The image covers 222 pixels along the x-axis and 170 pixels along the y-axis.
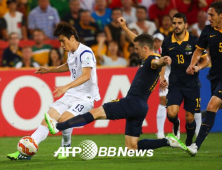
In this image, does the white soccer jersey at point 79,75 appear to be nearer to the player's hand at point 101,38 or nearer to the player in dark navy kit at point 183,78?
the player in dark navy kit at point 183,78

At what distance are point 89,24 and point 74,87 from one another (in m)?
6.95

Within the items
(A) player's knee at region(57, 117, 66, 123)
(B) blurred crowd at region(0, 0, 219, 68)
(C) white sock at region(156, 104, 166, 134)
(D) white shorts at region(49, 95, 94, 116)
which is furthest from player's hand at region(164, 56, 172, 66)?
(B) blurred crowd at region(0, 0, 219, 68)

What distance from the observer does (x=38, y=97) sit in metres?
12.6

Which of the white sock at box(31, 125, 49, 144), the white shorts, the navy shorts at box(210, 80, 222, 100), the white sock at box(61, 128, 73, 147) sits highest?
the navy shorts at box(210, 80, 222, 100)

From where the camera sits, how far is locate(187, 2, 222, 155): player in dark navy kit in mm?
8570

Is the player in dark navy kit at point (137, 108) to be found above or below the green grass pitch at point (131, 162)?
above

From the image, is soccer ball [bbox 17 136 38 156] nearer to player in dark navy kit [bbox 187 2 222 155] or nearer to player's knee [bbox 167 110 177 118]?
player in dark navy kit [bbox 187 2 222 155]

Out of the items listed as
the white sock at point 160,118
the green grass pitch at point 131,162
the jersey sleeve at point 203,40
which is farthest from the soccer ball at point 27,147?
the white sock at point 160,118

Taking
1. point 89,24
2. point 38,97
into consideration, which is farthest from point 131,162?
point 89,24

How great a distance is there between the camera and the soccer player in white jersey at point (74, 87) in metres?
8.27

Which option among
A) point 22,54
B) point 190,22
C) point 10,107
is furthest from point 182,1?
point 10,107

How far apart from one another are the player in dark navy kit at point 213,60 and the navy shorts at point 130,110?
99cm

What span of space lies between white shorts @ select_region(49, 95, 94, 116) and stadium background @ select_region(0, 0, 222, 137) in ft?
12.8

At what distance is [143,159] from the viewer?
8.37 m
